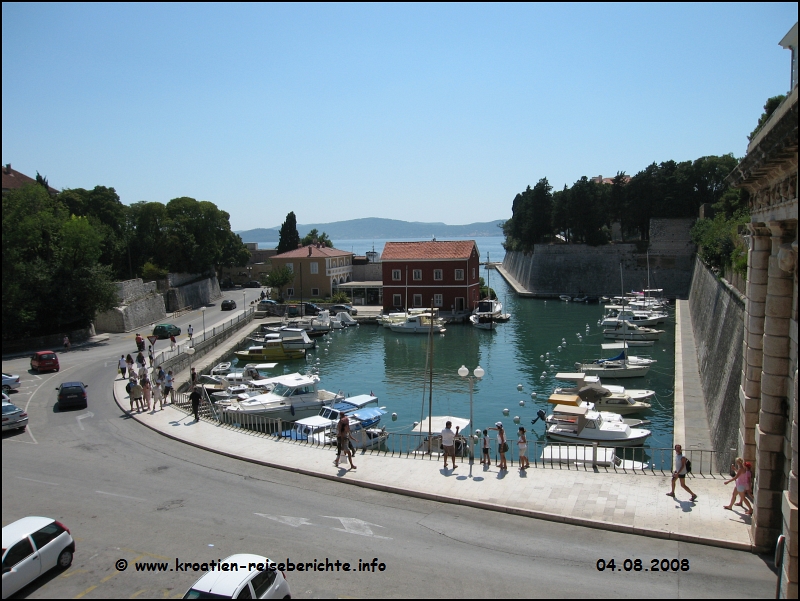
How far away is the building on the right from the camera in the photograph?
10.4 m

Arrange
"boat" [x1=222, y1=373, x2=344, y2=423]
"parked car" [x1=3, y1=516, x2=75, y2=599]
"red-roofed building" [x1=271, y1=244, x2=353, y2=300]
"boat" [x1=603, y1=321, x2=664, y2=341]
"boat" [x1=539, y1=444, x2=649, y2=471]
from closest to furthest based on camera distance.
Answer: "parked car" [x1=3, y1=516, x2=75, y2=599] → "boat" [x1=539, y1=444, x2=649, y2=471] → "boat" [x1=222, y1=373, x2=344, y2=423] → "boat" [x1=603, y1=321, x2=664, y2=341] → "red-roofed building" [x1=271, y1=244, x2=353, y2=300]

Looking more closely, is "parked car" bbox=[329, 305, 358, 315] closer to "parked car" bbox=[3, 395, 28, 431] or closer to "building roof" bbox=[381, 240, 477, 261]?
"building roof" bbox=[381, 240, 477, 261]

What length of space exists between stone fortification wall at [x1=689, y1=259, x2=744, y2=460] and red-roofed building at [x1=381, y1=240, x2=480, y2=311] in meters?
28.5

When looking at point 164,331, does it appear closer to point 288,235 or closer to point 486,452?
point 486,452

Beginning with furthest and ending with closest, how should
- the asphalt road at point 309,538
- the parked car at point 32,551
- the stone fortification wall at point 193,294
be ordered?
the stone fortification wall at point 193,294, the asphalt road at point 309,538, the parked car at point 32,551

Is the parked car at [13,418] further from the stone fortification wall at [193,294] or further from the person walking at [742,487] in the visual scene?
the stone fortification wall at [193,294]

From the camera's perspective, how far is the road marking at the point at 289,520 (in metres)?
12.9

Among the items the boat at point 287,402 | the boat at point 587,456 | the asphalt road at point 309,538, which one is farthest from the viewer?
the boat at point 287,402

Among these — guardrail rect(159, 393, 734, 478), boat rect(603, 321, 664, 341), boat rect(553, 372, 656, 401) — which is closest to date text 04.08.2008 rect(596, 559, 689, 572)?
guardrail rect(159, 393, 734, 478)

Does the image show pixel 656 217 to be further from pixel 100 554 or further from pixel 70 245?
pixel 100 554

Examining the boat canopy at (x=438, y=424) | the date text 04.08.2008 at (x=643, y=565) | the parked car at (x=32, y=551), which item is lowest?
the boat canopy at (x=438, y=424)

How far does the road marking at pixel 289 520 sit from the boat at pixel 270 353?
3328cm

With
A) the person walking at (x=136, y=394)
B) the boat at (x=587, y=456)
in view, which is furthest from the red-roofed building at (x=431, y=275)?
the boat at (x=587, y=456)

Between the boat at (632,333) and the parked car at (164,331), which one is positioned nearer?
the parked car at (164,331)
